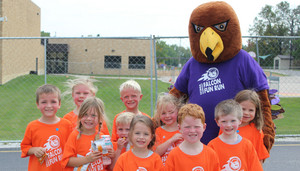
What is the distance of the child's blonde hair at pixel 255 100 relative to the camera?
2.52 metres

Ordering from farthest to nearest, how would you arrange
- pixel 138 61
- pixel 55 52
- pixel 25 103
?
pixel 55 52, pixel 138 61, pixel 25 103

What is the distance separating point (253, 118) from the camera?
2.58m

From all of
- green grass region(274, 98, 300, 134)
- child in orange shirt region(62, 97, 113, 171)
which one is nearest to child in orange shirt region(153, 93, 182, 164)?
child in orange shirt region(62, 97, 113, 171)

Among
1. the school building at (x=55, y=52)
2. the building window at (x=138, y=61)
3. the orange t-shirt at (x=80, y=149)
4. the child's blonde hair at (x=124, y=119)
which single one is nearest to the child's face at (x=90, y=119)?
the orange t-shirt at (x=80, y=149)

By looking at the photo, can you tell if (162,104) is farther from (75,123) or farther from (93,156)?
(75,123)

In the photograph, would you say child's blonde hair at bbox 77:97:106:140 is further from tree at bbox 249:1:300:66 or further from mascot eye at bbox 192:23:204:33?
tree at bbox 249:1:300:66

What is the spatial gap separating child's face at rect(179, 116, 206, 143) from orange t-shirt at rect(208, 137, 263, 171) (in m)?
0.34

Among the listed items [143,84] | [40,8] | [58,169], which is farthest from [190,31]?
[40,8]

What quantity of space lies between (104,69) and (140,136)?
17.6 metres

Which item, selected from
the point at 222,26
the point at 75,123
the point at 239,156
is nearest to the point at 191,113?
the point at 239,156

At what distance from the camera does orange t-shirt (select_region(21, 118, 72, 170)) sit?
274 cm

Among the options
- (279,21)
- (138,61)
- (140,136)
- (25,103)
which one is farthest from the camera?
(279,21)

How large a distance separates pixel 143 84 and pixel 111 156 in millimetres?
11907

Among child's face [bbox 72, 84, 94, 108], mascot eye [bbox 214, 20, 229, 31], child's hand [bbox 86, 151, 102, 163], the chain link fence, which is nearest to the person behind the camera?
child's hand [bbox 86, 151, 102, 163]
